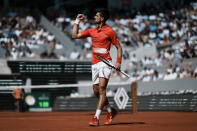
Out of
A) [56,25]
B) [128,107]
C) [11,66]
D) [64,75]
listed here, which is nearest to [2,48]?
[11,66]

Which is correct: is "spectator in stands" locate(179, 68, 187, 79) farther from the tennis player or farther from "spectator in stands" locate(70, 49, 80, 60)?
the tennis player

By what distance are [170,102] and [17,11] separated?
17627mm

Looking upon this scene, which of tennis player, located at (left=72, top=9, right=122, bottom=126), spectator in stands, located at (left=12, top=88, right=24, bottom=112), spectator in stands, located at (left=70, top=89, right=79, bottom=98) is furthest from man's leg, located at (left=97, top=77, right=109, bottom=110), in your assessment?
spectator in stands, located at (left=70, top=89, right=79, bottom=98)

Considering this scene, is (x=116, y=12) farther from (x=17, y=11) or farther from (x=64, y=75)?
(x=64, y=75)

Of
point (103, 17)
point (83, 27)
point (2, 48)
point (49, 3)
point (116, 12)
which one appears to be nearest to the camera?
point (103, 17)

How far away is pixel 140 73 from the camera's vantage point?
28.8 metres

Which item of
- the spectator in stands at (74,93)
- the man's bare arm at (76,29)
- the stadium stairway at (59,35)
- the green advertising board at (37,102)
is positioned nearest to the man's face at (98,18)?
the man's bare arm at (76,29)

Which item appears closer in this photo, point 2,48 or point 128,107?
point 128,107

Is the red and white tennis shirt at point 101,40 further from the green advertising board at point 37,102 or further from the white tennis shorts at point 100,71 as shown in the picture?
the green advertising board at point 37,102

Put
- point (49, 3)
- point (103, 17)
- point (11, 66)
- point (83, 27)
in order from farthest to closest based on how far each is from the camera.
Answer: point (49, 3) → point (83, 27) → point (11, 66) → point (103, 17)

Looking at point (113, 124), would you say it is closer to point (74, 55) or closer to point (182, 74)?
point (182, 74)

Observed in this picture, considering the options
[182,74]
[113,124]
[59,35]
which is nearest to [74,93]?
[182,74]

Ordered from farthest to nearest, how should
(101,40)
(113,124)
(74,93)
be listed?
1. (74,93)
2. (113,124)
3. (101,40)

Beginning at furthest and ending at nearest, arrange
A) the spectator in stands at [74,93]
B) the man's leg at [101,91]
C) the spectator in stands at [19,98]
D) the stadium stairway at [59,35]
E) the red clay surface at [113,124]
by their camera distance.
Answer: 1. the stadium stairway at [59,35]
2. the spectator in stands at [74,93]
3. the spectator in stands at [19,98]
4. the man's leg at [101,91]
5. the red clay surface at [113,124]
